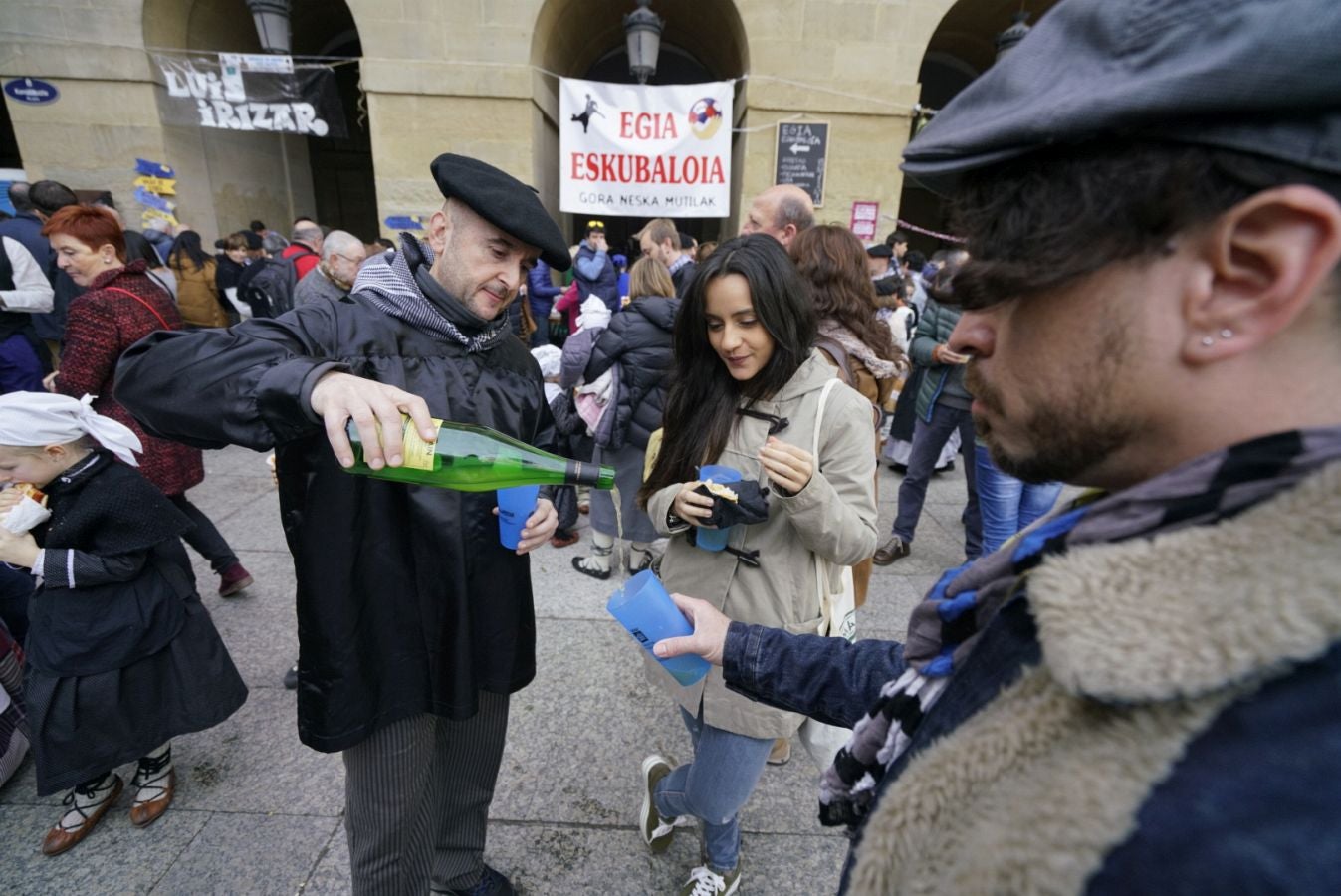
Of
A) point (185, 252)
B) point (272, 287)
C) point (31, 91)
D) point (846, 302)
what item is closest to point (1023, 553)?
point (846, 302)

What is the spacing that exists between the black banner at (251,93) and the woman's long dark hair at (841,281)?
7895 millimetres

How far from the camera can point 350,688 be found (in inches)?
61.6

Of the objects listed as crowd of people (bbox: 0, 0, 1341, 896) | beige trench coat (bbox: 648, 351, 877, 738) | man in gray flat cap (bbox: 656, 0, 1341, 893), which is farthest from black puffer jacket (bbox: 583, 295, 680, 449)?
man in gray flat cap (bbox: 656, 0, 1341, 893)

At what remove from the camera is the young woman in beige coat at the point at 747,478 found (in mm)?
1817

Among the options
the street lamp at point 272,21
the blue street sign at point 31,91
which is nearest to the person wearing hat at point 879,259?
the street lamp at point 272,21

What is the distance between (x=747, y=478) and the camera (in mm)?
1892

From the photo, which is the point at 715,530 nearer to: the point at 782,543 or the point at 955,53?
the point at 782,543

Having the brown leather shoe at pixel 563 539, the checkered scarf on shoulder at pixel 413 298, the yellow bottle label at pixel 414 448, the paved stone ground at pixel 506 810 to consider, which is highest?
the checkered scarf on shoulder at pixel 413 298

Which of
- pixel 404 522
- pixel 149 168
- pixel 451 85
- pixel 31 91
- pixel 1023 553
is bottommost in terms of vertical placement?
pixel 404 522

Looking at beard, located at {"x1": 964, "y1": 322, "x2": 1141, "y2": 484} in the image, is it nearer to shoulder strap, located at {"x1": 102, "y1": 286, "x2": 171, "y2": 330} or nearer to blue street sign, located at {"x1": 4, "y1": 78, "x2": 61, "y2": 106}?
shoulder strap, located at {"x1": 102, "y1": 286, "x2": 171, "y2": 330}

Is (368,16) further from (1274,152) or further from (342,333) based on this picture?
(1274,152)

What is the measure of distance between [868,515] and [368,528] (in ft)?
4.72

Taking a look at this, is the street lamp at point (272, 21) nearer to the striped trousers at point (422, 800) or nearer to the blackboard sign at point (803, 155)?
the blackboard sign at point (803, 155)

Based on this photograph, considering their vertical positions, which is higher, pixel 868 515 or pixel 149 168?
pixel 149 168
